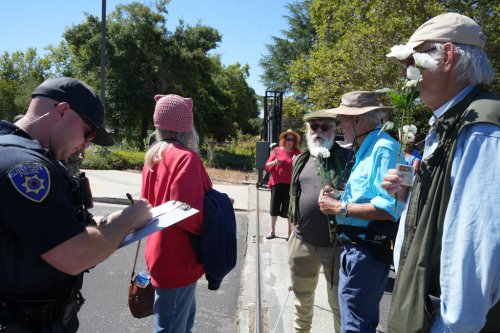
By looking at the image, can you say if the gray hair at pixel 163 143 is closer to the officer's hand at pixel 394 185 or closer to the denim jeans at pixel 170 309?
the denim jeans at pixel 170 309

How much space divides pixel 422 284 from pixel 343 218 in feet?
4.19

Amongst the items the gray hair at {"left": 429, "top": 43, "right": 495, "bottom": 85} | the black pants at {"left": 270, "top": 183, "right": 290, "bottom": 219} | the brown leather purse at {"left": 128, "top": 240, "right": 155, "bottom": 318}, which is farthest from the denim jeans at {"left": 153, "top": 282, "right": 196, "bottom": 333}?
the black pants at {"left": 270, "top": 183, "right": 290, "bottom": 219}

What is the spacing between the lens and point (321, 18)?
21109 mm

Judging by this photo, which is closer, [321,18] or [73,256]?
[73,256]

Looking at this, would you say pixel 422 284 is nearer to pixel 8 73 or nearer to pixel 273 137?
pixel 273 137

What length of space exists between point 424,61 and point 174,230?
176cm

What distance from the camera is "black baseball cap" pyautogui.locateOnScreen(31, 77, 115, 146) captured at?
5.49ft

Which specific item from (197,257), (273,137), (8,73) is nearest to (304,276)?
(197,257)

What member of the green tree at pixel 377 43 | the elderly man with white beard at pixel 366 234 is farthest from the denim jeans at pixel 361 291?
the green tree at pixel 377 43

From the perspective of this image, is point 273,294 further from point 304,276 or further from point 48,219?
point 48,219

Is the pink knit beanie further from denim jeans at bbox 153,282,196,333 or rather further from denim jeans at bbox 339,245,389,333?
denim jeans at bbox 339,245,389,333

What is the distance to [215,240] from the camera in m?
2.42

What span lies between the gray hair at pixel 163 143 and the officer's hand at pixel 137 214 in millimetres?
681

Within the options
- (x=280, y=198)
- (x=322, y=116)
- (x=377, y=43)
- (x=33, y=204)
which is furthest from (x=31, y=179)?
(x=377, y=43)
